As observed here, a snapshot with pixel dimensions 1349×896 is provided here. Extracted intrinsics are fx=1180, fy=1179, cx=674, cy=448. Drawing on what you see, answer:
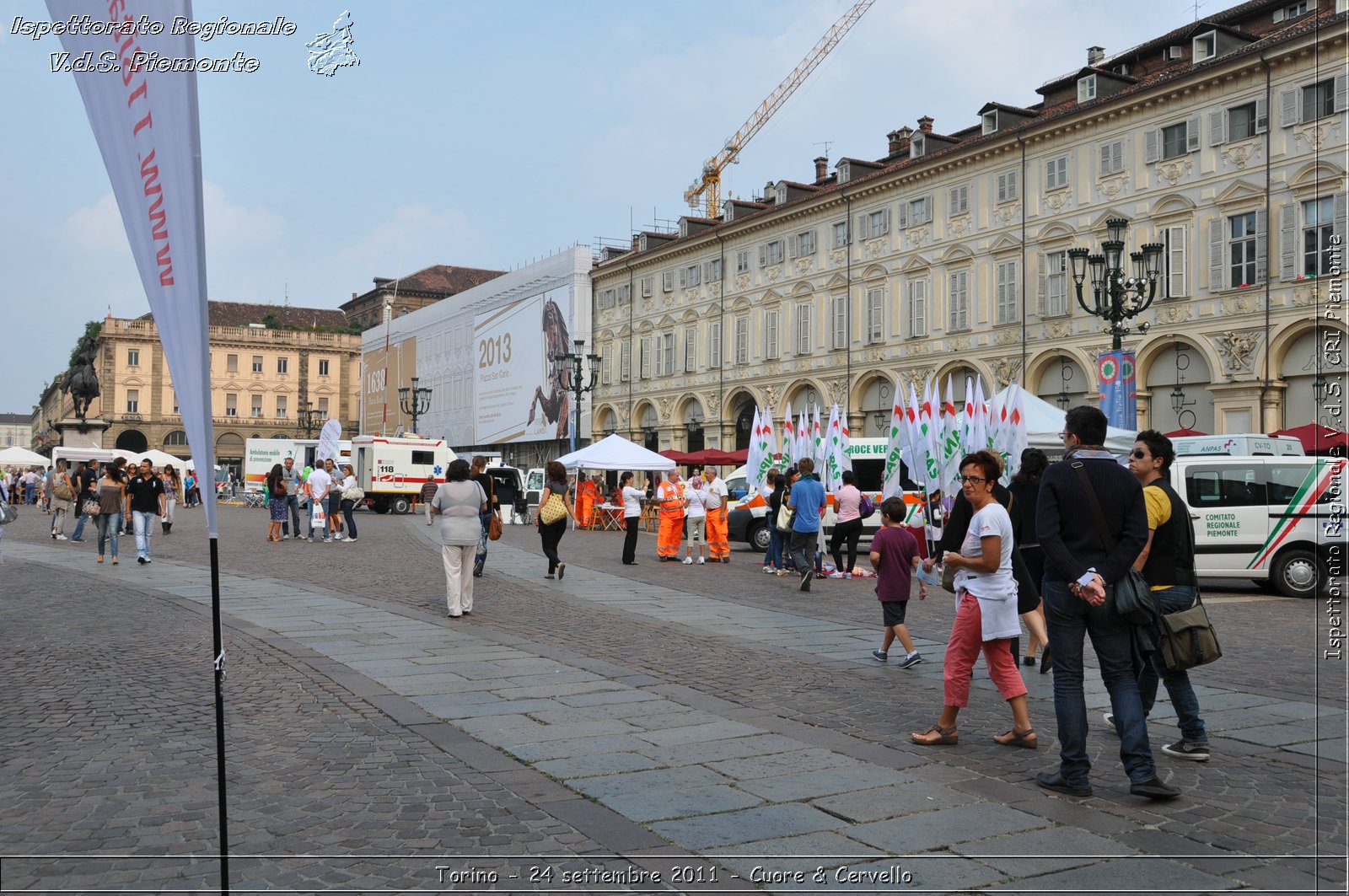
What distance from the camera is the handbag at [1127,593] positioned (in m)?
5.46

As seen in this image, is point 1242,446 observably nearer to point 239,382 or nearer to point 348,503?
point 348,503

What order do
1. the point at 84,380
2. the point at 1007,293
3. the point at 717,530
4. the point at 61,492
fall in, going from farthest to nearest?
the point at 1007,293 < the point at 84,380 < the point at 61,492 < the point at 717,530

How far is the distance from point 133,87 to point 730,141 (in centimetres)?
8791

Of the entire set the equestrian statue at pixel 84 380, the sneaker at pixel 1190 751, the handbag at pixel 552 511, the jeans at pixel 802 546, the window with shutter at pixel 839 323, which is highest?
the window with shutter at pixel 839 323

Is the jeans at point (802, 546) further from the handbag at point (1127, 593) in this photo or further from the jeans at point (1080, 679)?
the handbag at point (1127, 593)

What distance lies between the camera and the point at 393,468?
47.3 m

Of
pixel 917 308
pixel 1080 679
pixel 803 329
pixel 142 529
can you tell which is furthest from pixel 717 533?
pixel 803 329

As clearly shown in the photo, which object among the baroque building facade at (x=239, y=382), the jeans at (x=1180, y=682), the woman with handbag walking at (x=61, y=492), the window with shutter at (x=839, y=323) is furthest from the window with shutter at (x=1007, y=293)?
the baroque building facade at (x=239, y=382)

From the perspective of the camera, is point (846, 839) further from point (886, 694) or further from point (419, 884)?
point (886, 694)

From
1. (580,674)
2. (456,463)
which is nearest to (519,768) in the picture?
(580,674)

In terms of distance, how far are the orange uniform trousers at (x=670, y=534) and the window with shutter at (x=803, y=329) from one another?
24313 mm

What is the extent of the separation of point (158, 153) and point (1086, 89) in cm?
3580

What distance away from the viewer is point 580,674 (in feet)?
28.7

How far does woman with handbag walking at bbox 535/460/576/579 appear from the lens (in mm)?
16698
